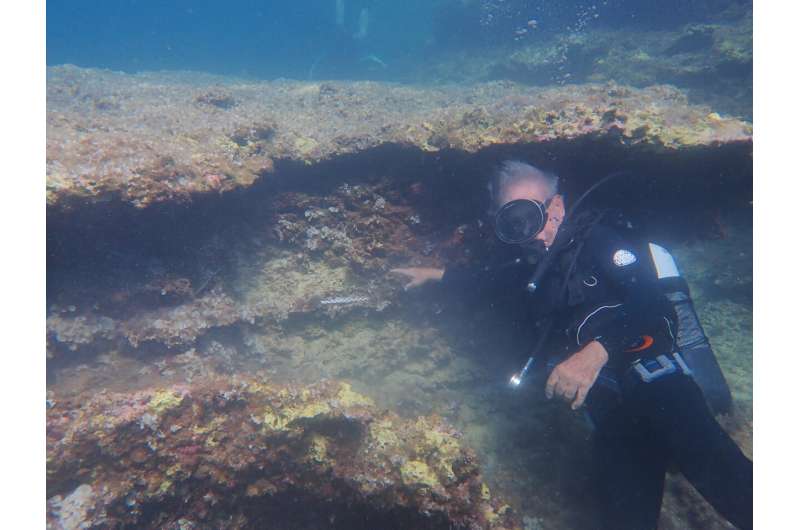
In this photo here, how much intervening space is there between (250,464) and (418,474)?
1.19 metres

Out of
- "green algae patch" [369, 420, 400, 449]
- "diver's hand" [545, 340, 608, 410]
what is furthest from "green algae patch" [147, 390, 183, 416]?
"diver's hand" [545, 340, 608, 410]

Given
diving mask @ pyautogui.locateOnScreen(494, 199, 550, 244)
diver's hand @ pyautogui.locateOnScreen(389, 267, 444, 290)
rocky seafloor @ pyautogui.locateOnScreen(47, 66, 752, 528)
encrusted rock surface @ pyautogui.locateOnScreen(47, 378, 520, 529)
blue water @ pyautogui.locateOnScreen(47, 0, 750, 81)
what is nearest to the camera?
encrusted rock surface @ pyautogui.locateOnScreen(47, 378, 520, 529)

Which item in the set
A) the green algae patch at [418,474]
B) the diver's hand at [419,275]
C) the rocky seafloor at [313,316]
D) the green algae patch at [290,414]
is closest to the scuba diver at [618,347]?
the rocky seafloor at [313,316]

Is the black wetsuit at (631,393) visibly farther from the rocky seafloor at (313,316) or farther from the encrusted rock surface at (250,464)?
the encrusted rock surface at (250,464)

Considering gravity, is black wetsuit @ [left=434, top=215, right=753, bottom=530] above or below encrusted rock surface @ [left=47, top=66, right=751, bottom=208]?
below

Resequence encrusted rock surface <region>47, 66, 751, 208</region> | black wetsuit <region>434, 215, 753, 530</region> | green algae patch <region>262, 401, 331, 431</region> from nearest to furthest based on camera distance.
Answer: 1. green algae patch <region>262, 401, 331, 431</region>
2. black wetsuit <region>434, 215, 753, 530</region>
3. encrusted rock surface <region>47, 66, 751, 208</region>

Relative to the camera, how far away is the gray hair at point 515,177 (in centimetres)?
384

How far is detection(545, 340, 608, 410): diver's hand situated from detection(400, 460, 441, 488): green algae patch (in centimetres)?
110

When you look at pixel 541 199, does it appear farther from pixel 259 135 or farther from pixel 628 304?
pixel 259 135

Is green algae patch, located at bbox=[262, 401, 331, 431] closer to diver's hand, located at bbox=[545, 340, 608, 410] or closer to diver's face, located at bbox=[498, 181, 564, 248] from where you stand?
diver's hand, located at bbox=[545, 340, 608, 410]

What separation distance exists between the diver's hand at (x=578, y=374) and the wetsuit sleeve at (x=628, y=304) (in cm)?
13

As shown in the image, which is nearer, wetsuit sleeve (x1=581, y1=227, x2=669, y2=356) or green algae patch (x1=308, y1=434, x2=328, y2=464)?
green algae patch (x1=308, y1=434, x2=328, y2=464)

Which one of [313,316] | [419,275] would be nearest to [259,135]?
[313,316]

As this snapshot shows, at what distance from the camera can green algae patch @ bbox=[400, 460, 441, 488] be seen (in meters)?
2.60
